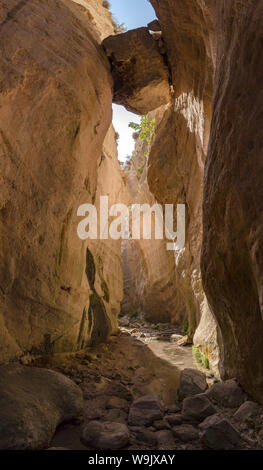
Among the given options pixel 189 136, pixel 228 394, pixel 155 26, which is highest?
pixel 155 26

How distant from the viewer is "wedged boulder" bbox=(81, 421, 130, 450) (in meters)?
2.37

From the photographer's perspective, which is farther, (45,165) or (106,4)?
(106,4)

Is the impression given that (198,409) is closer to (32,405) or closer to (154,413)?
(154,413)

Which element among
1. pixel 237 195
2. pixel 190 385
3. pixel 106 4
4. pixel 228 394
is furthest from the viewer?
pixel 106 4

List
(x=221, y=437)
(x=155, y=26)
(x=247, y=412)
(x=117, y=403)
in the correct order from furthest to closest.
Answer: (x=155, y=26) < (x=117, y=403) < (x=247, y=412) < (x=221, y=437)

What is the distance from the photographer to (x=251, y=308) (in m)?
2.99

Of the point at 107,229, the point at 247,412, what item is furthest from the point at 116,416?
the point at 107,229

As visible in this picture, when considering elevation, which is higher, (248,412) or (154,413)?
(248,412)

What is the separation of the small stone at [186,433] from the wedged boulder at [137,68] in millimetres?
7988

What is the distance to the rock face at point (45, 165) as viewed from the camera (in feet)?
12.8

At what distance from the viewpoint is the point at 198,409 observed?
295cm

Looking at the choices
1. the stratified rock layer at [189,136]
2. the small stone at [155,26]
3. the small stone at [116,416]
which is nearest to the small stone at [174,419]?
the small stone at [116,416]

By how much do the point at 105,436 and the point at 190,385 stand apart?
1.64 m
